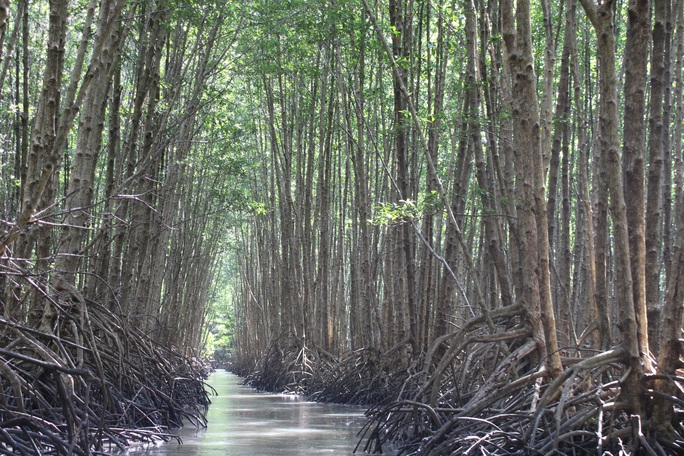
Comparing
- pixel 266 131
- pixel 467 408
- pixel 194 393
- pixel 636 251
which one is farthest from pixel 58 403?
pixel 266 131

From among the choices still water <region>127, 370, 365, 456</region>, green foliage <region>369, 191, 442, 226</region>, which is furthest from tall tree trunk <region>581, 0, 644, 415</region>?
green foliage <region>369, 191, 442, 226</region>

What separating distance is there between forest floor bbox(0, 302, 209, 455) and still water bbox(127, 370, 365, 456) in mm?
314

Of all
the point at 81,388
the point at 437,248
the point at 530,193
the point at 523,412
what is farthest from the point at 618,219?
the point at 437,248

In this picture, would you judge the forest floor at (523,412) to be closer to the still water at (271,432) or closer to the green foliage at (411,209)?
the still water at (271,432)

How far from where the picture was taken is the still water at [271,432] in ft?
21.1

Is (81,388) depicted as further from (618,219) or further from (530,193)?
(618,219)

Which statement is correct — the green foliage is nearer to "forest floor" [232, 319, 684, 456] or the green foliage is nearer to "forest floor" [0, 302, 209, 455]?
"forest floor" [232, 319, 684, 456]

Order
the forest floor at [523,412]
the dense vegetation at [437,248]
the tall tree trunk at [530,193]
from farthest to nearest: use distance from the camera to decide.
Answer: the tall tree trunk at [530,193] < the dense vegetation at [437,248] < the forest floor at [523,412]

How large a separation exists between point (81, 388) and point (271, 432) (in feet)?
8.90

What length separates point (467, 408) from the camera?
200 inches

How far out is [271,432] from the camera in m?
8.02

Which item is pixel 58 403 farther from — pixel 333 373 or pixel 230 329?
pixel 230 329

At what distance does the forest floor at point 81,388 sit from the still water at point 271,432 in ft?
1.03

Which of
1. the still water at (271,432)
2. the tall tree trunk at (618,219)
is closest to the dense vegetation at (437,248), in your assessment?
the tall tree trunk at (618,219)
